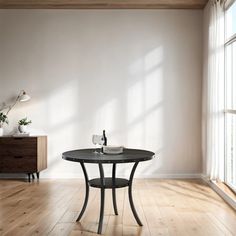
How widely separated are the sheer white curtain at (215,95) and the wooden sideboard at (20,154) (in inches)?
104

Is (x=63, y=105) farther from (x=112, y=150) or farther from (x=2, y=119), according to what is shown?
(x=112, y=150)

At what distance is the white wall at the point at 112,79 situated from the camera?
6500mm

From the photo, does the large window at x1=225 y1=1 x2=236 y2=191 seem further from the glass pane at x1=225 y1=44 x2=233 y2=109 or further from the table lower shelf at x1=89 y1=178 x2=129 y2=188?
the table lower shelf at x1=89 y1=178 x2=129 y2=188

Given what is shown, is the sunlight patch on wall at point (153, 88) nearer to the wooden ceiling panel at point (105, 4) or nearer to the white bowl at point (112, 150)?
the wooden ceiling panel at point (105, 4)

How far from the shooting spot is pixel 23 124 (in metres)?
6.38

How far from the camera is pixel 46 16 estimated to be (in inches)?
258

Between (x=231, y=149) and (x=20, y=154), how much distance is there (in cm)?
318

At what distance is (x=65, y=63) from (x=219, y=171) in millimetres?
3056

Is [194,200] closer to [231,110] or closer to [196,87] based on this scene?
[231,110]

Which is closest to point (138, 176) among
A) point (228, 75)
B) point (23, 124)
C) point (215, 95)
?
point (215, 95)

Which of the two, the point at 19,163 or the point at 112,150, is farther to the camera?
the point at 19,163

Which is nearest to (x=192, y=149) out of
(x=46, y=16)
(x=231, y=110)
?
(x=231, y=110)

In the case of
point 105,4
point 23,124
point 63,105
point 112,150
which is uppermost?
point 105,4

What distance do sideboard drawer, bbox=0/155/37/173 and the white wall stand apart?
0.50m
